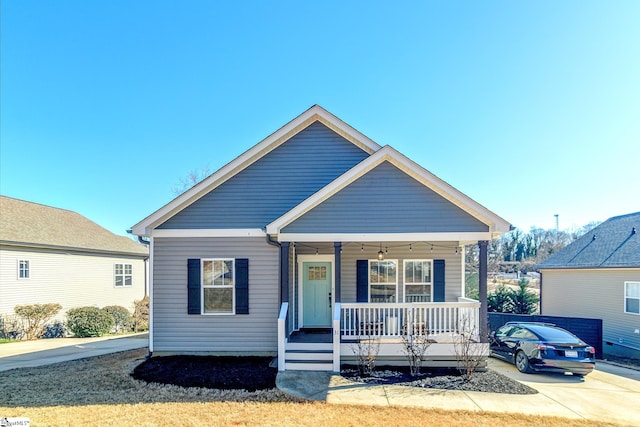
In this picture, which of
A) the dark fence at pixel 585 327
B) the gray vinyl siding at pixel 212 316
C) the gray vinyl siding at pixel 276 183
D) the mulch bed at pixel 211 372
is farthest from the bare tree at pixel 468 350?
the dark fence at pixel 585 327

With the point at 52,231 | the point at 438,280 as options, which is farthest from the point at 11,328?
the point at 438,280

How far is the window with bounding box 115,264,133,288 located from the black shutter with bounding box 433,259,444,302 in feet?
59.5

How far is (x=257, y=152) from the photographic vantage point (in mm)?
9398

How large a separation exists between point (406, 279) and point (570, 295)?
10840 mm

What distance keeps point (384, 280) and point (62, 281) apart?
52.2 feet

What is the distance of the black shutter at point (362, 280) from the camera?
391 inches

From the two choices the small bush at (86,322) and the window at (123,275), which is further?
the window at (123,275)

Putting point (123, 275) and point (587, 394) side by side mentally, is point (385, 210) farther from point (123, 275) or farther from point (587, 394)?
point (123, 275)

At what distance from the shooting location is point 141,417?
17.3 ft

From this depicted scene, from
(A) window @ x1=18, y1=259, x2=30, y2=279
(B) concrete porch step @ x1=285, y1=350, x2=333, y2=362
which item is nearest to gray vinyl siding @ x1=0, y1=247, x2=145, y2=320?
(A) window @ x1=18, y1=259, x2=30, y2=279

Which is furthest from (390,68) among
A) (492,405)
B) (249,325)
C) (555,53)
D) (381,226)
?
(492,405)

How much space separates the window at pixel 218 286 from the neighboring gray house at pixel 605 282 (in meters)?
14.1

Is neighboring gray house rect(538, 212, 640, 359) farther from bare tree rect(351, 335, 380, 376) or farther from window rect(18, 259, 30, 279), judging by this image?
window rect(18, 259, 30, 279)

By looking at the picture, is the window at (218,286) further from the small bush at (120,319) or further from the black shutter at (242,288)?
the small bush at (120,319)
